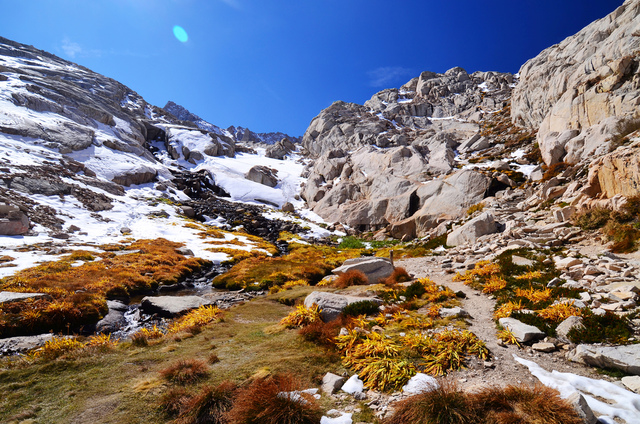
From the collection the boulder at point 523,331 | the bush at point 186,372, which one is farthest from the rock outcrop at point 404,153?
the bush at point 186,372

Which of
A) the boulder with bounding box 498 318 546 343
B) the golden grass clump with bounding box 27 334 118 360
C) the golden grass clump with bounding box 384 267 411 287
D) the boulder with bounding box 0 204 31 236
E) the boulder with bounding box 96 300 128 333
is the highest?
the boulder with bounding box 0 204 31 236

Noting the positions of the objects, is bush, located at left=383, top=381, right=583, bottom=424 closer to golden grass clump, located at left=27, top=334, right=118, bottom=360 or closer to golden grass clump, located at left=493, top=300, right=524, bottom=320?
golden grass clump, located at left=493, top=300, right=524, bottom=320

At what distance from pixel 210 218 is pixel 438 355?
58192 mm

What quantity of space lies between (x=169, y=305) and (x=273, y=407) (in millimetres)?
12057

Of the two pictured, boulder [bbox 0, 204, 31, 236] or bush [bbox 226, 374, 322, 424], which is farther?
boulder [bbox 0, 204, 31, 236]

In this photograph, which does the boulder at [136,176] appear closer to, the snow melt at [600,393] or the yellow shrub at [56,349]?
the yellow shrub at [56,349]

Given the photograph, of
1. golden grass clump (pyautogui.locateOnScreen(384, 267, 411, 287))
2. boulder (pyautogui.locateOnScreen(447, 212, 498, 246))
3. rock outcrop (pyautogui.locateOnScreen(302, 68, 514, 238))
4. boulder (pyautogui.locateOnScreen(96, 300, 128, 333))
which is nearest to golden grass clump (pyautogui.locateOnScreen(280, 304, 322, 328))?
golden grass clump (pyautogui.locateOnScreen(384, 267, 411, 287))

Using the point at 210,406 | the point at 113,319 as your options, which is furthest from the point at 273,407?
the point at 113,319

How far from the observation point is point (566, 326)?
21.6ft

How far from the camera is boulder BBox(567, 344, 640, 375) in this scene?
5.00 metres

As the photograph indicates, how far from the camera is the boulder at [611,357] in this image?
16.4 feet

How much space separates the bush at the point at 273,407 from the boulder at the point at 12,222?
38072 mm

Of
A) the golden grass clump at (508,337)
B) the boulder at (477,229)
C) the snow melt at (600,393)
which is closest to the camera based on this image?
the snow melt at (600,393)

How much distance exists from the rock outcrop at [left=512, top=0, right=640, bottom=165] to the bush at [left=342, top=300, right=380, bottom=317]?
2542 centimetres
